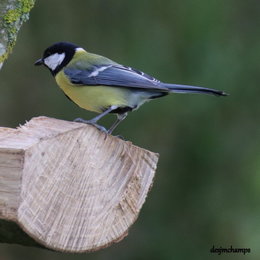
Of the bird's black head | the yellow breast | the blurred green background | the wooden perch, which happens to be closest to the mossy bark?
the yellow breast

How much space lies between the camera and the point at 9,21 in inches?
105

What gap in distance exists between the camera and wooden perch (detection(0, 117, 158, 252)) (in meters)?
1.82

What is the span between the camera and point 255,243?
14.0 ft

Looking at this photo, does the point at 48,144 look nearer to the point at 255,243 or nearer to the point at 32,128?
the point at 32,128

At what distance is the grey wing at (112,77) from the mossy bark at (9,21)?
44 centimetres

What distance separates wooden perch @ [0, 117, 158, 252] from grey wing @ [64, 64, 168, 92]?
734mm

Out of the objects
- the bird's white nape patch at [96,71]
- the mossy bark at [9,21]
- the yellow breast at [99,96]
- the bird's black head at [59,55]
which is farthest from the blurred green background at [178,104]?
the mossy bark at [9,21]

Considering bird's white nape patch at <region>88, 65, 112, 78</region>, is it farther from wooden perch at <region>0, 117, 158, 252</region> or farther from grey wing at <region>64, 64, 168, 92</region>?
wooden perch at <region>0, 117, 158, 252</region>

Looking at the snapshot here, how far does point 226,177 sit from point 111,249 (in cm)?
113

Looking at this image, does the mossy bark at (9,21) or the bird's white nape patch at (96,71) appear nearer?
the mossy bark at (9,21)

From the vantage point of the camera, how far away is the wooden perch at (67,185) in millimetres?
1824

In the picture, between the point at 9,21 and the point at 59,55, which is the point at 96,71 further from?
the point at 9,21

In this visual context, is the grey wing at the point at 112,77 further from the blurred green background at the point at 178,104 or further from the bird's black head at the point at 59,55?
the blurred green background at the point at 178,104

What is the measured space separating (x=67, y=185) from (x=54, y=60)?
4.68 ft
